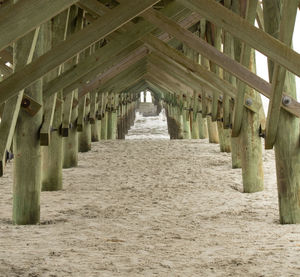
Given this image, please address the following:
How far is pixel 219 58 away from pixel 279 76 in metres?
1.17

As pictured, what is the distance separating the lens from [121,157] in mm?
9648

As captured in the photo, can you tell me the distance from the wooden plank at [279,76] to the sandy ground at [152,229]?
0.72 meters

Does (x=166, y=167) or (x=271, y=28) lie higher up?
(x=271, y=28)

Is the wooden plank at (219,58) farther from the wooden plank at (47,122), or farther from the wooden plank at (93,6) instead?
the wooden plank at (47,122)

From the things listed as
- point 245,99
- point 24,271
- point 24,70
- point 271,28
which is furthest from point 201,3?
point 245,99

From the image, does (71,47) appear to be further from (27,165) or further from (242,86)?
(242,86)

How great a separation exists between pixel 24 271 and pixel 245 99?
3281 mm

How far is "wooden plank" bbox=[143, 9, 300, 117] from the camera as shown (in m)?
4.32

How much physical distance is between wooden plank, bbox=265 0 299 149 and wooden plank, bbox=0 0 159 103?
0.84m

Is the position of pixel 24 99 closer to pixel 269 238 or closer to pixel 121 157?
pixel 269 238

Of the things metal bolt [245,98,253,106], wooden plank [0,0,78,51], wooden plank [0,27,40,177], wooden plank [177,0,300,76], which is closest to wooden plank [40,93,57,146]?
wooden plank [0,27,40,177]

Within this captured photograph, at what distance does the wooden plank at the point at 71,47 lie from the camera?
3.61 m

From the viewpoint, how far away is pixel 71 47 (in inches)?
158

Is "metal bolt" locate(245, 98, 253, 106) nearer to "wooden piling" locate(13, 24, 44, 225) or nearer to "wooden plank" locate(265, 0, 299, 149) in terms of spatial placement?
"wooden plank" locate(265, 0, 299, 149)
